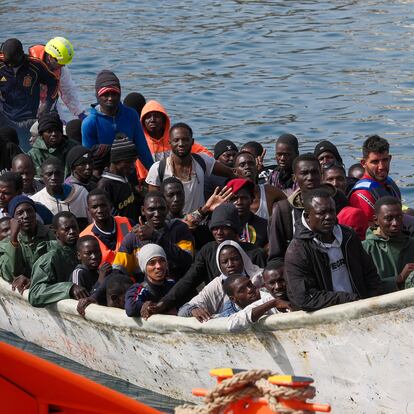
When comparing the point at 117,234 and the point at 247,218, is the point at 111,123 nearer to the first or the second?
the point at 117,234

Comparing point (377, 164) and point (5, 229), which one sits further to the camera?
point (5, 229)

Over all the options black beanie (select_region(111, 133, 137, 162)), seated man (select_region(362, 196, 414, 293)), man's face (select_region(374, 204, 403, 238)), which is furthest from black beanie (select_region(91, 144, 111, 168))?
man's face (select_region(374, 204, 403, 238))

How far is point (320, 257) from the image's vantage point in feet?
23.6

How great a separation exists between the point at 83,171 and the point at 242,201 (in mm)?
1642

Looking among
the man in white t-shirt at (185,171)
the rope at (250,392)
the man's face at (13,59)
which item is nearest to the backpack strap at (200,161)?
the man in white t-shirt at (185,171)

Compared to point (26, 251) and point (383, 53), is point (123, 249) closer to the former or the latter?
point (26, 251)

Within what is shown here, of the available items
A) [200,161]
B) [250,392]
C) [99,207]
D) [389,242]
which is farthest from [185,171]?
[250,392]

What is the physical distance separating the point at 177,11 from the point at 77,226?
15587 millimetres

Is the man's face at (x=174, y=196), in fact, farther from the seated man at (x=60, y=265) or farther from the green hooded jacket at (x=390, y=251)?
the green hooded jacket at (x=390, y=251)

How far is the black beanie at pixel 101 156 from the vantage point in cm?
991

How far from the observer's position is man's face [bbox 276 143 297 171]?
956 cm

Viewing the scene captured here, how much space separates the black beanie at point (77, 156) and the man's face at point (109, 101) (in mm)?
658

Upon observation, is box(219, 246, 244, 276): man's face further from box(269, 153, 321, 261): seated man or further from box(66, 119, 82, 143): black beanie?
box(66, 119, 82, 143): black beanie

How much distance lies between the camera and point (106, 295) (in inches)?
333
